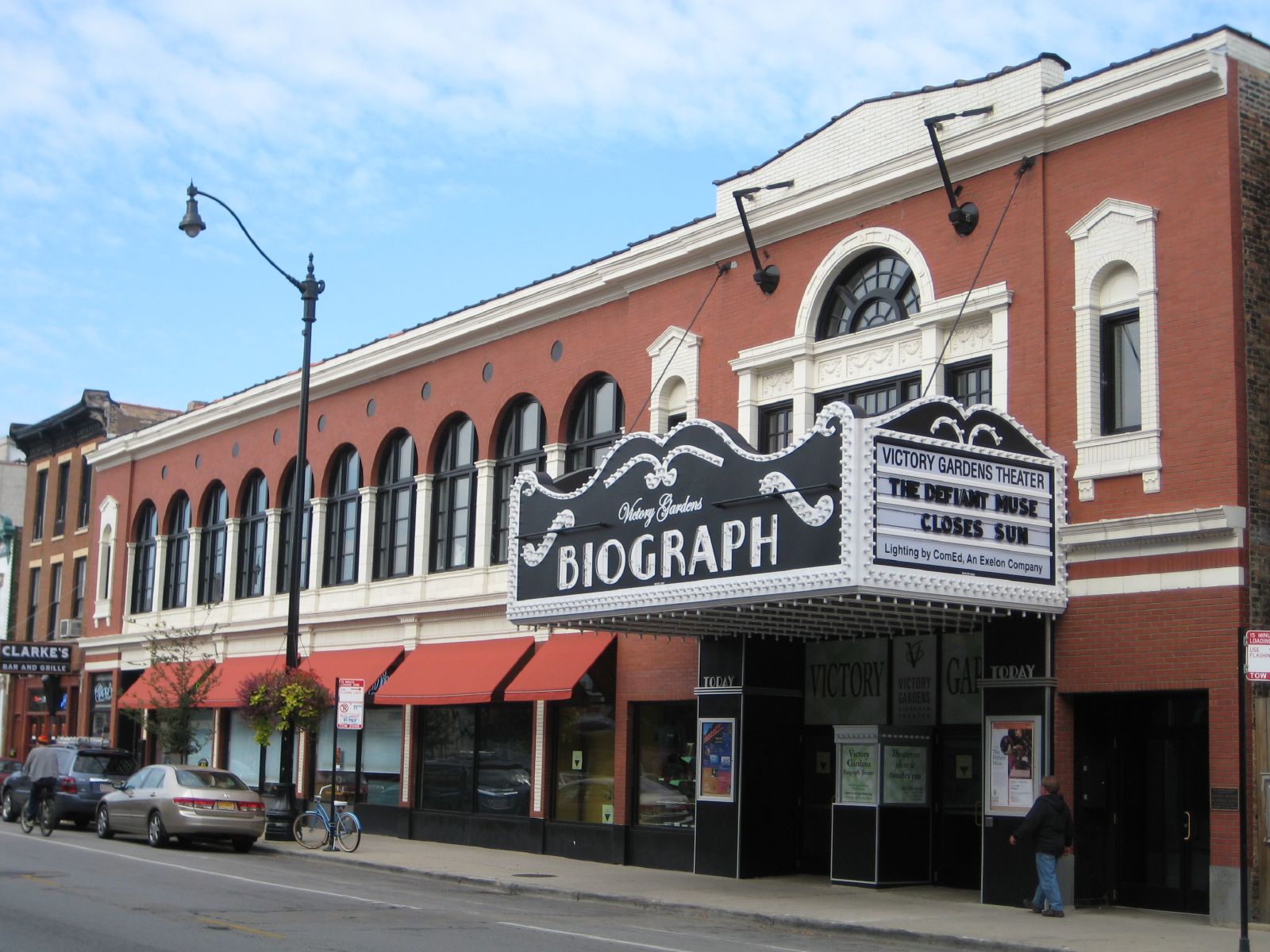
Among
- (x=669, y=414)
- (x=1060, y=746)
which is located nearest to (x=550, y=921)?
(x=1060, y=746)

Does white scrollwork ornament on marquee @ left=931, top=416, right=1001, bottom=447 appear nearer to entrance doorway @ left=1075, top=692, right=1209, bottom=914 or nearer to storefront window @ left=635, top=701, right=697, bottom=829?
entrance doorway @ left=1075, top=692, right=1209, bottom=914

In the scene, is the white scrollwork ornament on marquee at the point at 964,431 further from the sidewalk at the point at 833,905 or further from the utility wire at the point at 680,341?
the utility wire at the point at 680,341

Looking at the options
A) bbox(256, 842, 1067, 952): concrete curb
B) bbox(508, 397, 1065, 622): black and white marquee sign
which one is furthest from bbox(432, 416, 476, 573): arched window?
bbox(508, 397, 1065, 622): black and white marquee sign

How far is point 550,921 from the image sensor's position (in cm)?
1658

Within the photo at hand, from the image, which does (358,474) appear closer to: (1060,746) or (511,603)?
(511,603)

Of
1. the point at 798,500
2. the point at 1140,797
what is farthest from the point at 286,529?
the point at 1140,797

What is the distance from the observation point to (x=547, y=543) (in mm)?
21875

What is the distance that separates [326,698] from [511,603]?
7.89 meters

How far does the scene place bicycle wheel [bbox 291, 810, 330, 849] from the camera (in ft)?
88.8

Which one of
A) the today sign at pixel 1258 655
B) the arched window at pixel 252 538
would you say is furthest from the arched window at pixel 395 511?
the today sign at pixel 1258 655

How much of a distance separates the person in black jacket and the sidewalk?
12.2 inches

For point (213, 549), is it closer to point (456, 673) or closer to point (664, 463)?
point (456, 673)

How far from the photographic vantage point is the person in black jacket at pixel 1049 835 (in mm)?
17328

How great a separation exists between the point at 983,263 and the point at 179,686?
22.4m
